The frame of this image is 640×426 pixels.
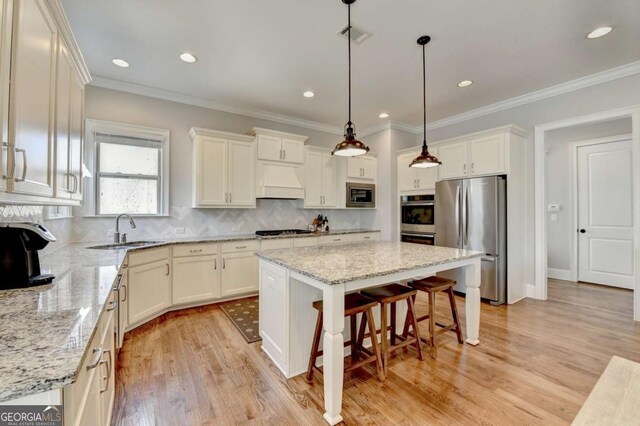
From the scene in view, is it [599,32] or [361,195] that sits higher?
[599,32]

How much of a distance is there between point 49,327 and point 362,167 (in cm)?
474

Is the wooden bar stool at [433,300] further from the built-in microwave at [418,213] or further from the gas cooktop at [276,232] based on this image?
the gas cooktop at [276,232]

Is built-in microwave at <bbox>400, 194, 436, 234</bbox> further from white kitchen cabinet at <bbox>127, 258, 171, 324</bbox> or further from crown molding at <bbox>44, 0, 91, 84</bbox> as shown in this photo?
crown molding at <bbox>44, 0, 91, 84</bbox>

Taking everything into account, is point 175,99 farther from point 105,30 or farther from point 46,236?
point 46,236

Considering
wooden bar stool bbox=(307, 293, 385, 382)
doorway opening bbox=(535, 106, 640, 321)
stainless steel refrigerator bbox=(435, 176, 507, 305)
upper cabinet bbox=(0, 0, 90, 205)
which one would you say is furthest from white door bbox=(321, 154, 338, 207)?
upper cabinet bbox=(0, 0, 90, 205)

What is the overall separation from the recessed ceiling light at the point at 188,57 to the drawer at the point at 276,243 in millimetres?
2326

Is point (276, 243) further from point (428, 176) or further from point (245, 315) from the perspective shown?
point (428, 176)

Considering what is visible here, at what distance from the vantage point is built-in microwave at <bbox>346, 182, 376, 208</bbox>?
5145mm

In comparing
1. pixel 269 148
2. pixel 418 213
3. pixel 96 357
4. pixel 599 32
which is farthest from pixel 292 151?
pixel 96 357

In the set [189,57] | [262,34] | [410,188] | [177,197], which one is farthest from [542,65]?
[177,197]

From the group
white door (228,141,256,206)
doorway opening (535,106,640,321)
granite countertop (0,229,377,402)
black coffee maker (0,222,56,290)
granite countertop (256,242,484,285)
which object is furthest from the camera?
white door (228,141,256,206)

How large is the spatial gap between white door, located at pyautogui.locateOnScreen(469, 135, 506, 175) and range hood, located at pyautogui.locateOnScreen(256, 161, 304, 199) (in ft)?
8.47

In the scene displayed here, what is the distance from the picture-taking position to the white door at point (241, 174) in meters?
4.06

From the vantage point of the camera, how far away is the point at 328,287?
168cm
